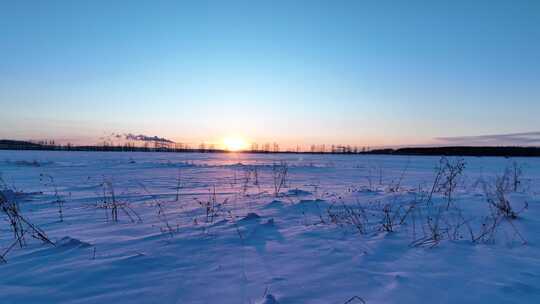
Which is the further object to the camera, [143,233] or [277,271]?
[143,233]

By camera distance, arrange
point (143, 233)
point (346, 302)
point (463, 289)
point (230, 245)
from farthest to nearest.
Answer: point (143, 233), point (230, 245), point (463, 289), point (346, 302)

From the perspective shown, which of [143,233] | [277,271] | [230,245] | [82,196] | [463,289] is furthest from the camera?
[82,196]

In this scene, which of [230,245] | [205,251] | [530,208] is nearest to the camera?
[205,251]

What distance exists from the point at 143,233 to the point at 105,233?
428 millimetres

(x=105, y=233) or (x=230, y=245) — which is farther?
(x=105, y=233)

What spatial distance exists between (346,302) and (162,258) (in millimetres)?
1558

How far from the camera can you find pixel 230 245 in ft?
9.60

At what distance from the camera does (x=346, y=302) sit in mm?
1775

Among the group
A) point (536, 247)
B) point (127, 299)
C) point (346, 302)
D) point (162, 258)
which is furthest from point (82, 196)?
point (536, 247)

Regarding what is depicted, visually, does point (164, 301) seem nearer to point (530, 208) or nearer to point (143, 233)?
point (143, 233)

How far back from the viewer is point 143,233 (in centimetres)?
338

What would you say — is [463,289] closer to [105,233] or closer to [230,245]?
[230,245]

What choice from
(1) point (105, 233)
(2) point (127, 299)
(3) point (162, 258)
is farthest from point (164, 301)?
(1) point (105, 233)

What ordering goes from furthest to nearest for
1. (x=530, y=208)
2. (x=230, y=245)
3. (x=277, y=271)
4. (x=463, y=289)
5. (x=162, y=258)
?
(x=530, y=208) < (x=230, y=245) < (x=162, y=258) < (x=277, y=271) < (x=463, y=289)
